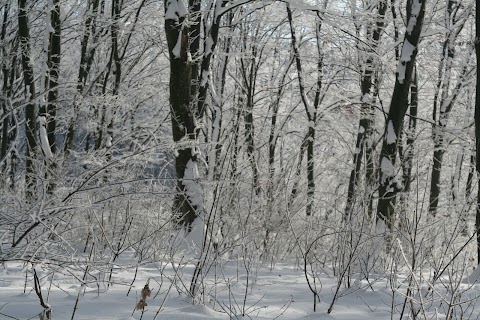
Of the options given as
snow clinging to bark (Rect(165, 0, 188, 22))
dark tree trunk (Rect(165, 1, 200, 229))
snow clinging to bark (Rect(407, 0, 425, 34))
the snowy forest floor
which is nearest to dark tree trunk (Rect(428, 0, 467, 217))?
snow clinging to bark (Rect(407, 0, 425, 34))

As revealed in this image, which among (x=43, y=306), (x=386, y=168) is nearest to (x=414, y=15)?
(x=386, y=168)

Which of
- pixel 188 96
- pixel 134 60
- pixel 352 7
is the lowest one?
pixel 188 96

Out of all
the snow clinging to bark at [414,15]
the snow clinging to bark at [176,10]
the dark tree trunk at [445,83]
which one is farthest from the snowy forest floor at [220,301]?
the dark tree trunk at [445,83]

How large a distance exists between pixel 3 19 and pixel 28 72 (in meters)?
6.46

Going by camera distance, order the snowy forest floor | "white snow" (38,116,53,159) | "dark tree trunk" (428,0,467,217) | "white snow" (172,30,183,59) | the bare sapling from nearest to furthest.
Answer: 1. the bare sapling
2. the snowy forest floor
3. "white snow" (172,30,183,59)
4. "white snow" (38,116,53,159)
5. "dark tree trunk" (428,0,467,217)

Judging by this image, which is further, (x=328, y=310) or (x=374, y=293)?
(x=374, y=293)

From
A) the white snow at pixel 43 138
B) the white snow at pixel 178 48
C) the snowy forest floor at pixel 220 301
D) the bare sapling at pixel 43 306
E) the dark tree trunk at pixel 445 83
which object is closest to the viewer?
the bare sapling at pixel 43 306

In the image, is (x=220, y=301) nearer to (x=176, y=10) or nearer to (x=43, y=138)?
(x=176, y=10)

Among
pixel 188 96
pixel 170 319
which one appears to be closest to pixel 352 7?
pixel 188 96

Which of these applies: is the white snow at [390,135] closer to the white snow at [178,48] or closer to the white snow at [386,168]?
the white snow at [386,168]

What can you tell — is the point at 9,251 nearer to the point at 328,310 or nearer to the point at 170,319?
the point at 170,319

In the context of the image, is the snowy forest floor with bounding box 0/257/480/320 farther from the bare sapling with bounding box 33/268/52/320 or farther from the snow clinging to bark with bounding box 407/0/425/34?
the snow clinging to bark with bounding box 407/0/425/34

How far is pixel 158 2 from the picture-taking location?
46.8ft

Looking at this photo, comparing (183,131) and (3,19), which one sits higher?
(3,19)
